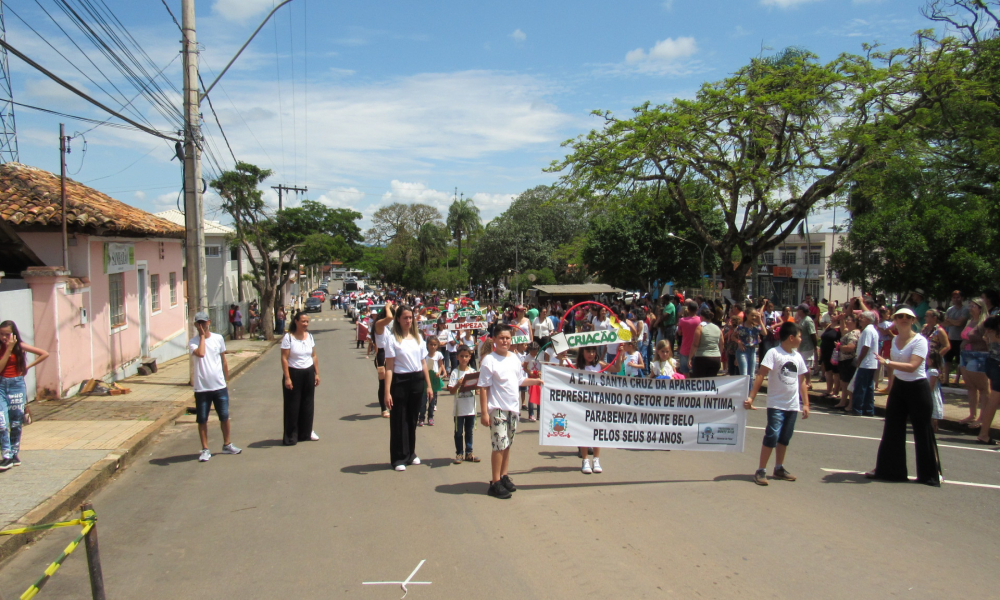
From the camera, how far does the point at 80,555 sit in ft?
17.3

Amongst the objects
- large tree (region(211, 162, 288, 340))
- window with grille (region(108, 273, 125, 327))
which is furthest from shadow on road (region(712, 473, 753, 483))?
large tree (region(211, 162, 288, 340))

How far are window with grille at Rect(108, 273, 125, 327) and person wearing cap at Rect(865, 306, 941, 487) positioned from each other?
51.2 feet

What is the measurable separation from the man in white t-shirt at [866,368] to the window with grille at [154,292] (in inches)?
713

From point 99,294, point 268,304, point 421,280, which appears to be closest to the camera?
point 99,294

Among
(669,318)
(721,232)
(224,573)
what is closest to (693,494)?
(224,573)

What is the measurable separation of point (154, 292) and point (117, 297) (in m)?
3.94

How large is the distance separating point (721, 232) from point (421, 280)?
37082mm

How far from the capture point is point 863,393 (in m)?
10.8

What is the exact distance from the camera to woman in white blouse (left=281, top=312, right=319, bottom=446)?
8.48 metres

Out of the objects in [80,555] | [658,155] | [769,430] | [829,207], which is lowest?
[80,555]

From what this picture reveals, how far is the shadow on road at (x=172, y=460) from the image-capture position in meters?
8.20

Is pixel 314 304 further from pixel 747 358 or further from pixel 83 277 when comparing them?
pixel 747 358

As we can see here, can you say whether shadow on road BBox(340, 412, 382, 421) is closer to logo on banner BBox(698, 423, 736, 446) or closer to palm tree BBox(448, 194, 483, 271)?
logo on banner BBox(698, 423, 736, 446)

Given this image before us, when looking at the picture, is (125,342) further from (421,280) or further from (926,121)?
(421,280)
